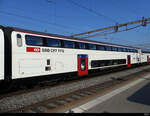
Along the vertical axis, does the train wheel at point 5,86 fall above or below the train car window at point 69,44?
below

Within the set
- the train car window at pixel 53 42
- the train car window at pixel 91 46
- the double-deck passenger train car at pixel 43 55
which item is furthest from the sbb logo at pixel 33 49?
the train car window at pixel 91 46

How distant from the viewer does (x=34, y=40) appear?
22.2ft

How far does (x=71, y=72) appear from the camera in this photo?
352 inches

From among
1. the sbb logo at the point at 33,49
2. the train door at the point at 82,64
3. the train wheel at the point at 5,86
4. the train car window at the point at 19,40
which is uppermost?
the train car window at the point at 19,40

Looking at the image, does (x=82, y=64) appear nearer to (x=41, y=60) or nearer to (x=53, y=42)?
(x=53, y=42)

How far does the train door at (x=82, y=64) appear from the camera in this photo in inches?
380

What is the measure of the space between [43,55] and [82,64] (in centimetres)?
380

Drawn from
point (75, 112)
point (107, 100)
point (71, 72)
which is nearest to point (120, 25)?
point (71, 72)

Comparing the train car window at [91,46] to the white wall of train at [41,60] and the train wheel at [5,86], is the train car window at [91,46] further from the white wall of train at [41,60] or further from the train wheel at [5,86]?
the train wheel at [5,86]

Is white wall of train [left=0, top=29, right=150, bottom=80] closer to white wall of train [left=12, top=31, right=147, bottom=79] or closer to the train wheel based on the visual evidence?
white wall of train [left=12, top=31, right=147, bottom=79]

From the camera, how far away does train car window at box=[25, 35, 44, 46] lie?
6.50 meters

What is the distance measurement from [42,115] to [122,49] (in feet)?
47.1

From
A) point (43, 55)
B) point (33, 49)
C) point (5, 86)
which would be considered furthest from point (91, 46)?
point (5, 86)

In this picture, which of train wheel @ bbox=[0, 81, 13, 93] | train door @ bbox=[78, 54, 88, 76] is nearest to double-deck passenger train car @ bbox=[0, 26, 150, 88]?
train door @ bbox=[78, 54, 88, 76]
